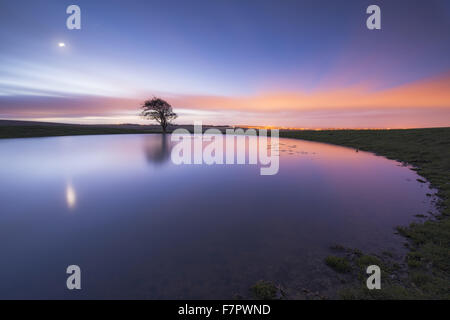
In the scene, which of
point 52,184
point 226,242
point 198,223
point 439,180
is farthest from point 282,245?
point 439,180

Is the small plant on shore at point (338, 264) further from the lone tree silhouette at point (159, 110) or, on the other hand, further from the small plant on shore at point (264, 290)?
the lone tree silhouette at point (159, 110)

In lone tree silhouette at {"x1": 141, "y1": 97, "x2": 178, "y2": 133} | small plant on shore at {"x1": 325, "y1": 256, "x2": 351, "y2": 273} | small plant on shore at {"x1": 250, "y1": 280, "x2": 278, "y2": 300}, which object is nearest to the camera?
small plant on shore at {"x1": 250, "y1": 280, "x2": 278, "y2": 300}

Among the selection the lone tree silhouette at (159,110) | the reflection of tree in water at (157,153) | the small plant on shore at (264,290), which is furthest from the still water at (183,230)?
the lone tree silhouette at (159,110)

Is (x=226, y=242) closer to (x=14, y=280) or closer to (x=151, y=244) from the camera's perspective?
(x=151, y=244)

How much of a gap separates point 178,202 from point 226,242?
4607 mm

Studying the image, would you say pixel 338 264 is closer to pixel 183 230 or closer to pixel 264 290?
pixel 264 290

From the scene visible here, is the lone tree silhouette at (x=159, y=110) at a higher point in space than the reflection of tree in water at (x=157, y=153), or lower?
higher

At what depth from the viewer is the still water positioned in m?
4.53

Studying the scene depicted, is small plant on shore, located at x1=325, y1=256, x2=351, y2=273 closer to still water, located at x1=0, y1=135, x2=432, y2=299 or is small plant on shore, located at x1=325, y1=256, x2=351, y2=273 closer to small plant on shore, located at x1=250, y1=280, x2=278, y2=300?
still water, located at x1=0, y1=135, x2=432, y2=299

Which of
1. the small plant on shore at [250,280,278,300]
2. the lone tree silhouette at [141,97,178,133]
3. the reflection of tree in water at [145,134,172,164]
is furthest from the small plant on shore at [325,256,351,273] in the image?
the lone tree silhouette at [141,97,178,133]

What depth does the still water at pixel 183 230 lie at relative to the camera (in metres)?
4.53

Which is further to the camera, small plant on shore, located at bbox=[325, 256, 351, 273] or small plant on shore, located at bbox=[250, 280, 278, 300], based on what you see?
small plant on shore, located at bbox=[325, 256, 351, 273]

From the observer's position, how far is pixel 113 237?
6.34m

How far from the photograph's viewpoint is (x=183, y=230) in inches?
275
